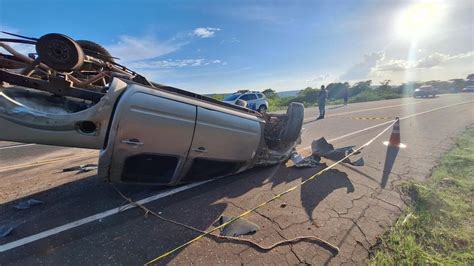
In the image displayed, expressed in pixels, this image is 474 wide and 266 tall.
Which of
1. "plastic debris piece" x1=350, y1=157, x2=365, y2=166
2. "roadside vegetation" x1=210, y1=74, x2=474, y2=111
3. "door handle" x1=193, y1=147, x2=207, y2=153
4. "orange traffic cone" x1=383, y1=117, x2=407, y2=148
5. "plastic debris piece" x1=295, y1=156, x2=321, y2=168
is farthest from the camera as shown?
"roadside vegetation" x1=210, y1=74, x2=474, y2=111

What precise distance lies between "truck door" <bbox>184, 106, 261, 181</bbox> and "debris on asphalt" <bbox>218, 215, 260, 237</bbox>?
0.89 meters

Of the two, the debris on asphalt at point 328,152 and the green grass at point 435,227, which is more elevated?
the debris on asphalt at point 328,152

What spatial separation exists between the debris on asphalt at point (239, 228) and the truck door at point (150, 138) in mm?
1018

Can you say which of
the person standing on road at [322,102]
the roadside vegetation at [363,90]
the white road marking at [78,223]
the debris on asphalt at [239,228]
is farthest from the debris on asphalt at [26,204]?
the roadside vegetation at [363,90]

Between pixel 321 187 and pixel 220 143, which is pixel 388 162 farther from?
pixel 220 143

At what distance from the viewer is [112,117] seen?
9.93 ft

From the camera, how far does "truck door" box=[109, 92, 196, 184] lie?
10.1 ft

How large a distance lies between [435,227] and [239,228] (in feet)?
7.70

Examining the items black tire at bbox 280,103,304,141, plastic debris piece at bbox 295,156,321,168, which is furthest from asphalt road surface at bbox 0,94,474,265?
black tire at bbox 280,103,304,141

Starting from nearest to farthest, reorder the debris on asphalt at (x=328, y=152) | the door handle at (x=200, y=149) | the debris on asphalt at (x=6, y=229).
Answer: the debris on asphalt at (x=6, y=229) < the door handle at (x=200, y=149) < the debris on asphalt at (x=328, y=152)

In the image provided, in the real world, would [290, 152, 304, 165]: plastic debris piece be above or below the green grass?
above

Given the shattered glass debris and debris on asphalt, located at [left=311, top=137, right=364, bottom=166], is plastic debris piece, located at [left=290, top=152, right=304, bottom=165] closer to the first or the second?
the shattered glass debris

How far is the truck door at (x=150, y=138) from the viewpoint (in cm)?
308

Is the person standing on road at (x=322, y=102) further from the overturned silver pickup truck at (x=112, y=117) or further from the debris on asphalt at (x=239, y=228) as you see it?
the debris on asphalt at (x=239, y=228)
